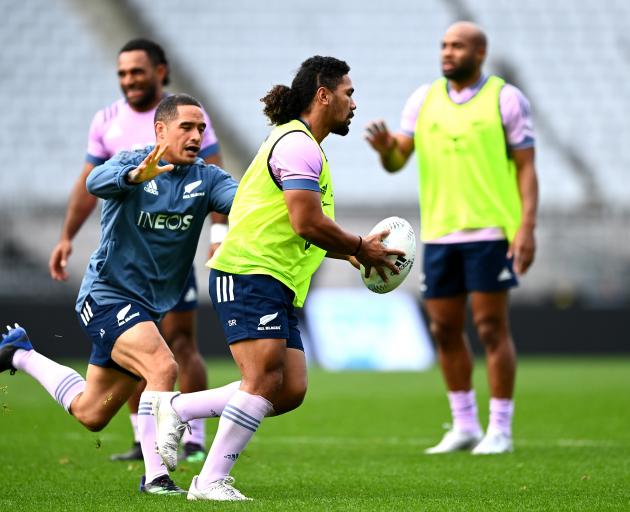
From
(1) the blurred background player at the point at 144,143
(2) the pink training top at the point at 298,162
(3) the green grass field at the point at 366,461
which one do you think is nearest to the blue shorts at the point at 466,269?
(3) the green grass field at the point at 366,461

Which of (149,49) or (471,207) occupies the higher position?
(149,49)

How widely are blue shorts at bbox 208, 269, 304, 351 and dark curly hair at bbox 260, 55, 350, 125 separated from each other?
0.68 metres

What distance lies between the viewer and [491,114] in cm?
682

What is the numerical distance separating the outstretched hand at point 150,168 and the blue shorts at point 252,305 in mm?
484

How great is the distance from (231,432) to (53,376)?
122 cm

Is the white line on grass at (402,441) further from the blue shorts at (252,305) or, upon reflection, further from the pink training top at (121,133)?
the blue shorts at (252,305)

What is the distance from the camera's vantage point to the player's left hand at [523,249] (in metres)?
6.49

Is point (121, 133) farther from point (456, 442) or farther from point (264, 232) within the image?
point (456, 442)

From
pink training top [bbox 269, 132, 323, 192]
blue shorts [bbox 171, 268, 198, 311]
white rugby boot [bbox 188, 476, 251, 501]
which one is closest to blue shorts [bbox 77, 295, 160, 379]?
white rugby boot [bbox 188, 476, 251, 501]

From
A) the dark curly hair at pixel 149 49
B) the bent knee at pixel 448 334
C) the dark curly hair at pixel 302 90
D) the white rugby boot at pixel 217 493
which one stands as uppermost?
the dark curly hair at pixel 149 49

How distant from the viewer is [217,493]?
448 centimetres

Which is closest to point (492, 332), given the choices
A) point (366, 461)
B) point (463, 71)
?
point (366, 461)

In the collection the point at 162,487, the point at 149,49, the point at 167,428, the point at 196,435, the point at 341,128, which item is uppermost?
the point at 149,49

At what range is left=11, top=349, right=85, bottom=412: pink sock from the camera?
5309 millimetres
